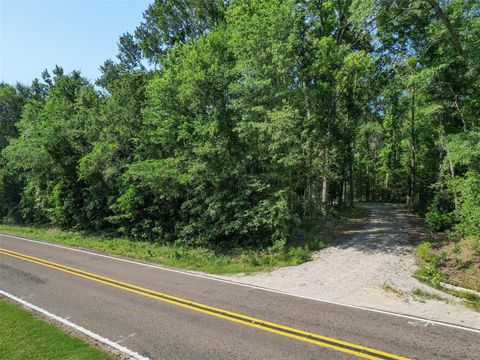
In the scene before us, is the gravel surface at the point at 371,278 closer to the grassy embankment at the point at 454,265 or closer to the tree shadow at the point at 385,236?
the tree shadow at the point at 385,236

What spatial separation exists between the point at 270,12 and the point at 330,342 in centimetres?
1533

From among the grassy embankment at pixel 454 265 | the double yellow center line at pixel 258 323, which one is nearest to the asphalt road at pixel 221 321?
the double yellow center line at pixel 258 323

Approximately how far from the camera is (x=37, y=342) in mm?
6629

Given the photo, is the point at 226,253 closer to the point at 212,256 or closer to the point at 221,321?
the point at 212,256

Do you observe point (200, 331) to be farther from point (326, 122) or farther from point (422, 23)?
point (422, 23)

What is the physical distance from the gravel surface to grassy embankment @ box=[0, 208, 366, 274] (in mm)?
765

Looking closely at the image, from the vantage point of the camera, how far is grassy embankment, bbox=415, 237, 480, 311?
10.0m

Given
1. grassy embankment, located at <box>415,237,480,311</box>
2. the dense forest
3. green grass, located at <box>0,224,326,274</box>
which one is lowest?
green grass, located at <box>0,224,326,274</box>

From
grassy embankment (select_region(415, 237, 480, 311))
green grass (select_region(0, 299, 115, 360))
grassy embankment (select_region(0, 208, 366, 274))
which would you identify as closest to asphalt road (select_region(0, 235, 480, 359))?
green grass (select_region(0, 299, 115, 360))

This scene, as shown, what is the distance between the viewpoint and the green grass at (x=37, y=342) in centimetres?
606

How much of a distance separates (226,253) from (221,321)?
8909 mm

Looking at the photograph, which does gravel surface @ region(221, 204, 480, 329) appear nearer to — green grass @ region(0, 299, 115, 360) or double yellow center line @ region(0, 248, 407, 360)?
double yellow center line @ region(0, 248, 407, 360)

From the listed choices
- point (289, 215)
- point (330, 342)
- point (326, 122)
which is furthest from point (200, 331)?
point (326, 122)

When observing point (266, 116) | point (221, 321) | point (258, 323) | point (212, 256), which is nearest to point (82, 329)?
point (221, 321)
